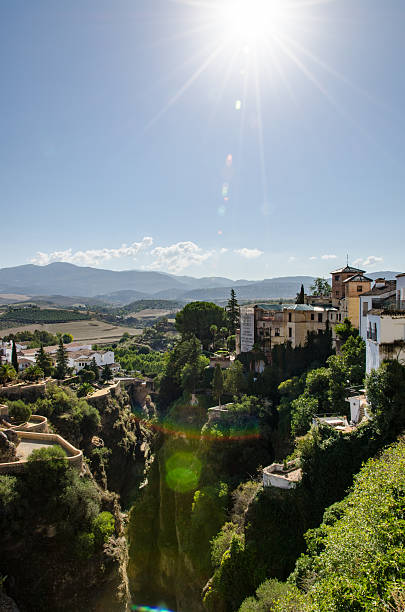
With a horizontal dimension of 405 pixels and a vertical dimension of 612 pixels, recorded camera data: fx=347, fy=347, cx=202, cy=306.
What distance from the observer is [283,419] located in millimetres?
27156

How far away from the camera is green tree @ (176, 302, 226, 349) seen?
49750mm

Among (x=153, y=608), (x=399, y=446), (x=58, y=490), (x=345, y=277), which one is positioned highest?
(x=345, y=277)

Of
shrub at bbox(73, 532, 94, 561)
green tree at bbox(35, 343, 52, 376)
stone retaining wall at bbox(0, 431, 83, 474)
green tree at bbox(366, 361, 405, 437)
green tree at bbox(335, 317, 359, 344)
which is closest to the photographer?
green tree at bbox(366, 361, 405, 437)

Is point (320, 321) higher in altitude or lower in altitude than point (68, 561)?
higher

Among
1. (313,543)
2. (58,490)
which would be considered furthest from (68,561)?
(313,543)

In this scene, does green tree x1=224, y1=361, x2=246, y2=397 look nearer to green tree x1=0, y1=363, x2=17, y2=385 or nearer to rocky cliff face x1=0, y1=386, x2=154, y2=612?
rocky cliff face x1=0, y1=386, x2=154, y2=612

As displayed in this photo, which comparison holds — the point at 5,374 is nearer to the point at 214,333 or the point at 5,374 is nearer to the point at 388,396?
the point at 214,333

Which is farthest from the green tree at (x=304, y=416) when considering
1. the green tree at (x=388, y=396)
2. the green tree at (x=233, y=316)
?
the green tree at (x=233, y=316)

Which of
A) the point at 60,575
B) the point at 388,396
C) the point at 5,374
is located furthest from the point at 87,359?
the point at 388,396

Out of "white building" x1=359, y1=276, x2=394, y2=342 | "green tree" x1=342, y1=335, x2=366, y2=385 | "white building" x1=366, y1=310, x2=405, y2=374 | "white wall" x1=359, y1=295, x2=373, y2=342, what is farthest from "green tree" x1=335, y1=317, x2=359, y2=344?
"white building" x1=366, y1=310, x2=405, y2=374

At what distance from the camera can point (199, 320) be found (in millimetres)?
49812

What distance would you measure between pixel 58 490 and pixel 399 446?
1822 centimetres

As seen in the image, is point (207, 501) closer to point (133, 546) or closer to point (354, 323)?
point (133, 546)

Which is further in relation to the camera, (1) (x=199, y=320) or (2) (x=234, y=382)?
(1) (x=199, y=320)
